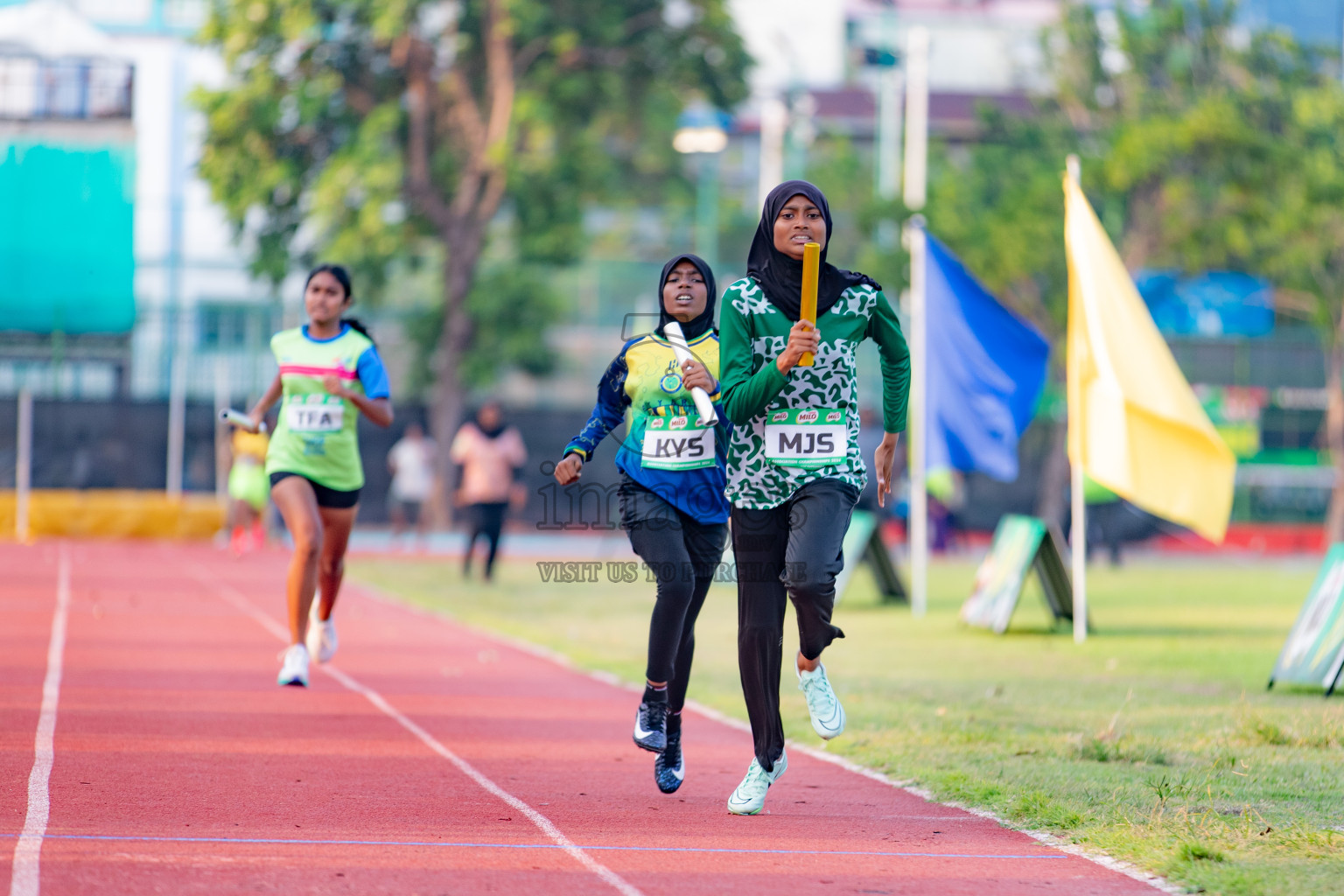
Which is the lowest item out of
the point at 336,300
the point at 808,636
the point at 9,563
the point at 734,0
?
the point at 9,563

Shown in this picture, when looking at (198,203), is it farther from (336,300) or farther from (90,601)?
(336,300)

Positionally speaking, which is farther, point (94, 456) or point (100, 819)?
point (94, 456)

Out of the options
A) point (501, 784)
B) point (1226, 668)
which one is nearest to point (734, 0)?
point (1226, 668)

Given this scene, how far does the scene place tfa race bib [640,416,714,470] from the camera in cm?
681

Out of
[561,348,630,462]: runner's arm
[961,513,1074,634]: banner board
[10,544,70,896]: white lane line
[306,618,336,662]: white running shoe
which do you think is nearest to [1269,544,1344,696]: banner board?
[961,513,1074,634]: banner board

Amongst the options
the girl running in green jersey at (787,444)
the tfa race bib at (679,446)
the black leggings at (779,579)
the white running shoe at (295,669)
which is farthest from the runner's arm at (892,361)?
the white running shoe at (295,669)

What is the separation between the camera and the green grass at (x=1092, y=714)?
6.05 metres

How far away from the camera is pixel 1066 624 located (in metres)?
15.8

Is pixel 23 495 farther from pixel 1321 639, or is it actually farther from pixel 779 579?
pixel 779 579

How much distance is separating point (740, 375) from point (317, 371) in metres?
4.08

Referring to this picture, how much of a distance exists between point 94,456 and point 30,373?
105 inches

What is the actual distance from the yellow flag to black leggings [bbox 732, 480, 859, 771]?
7473 millimetres

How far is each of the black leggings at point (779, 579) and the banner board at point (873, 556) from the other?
11.1 m

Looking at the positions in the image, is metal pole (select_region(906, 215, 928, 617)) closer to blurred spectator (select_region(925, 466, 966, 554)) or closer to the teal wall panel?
blurred spectator (select_region(925, 466, 966, 554))
